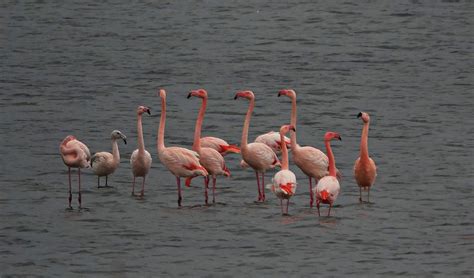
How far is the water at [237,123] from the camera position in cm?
1712

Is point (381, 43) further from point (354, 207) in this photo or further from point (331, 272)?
point (331, 272)

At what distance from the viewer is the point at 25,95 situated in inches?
1166

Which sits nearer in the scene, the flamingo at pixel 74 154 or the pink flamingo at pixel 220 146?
the flamingo at pixel 74 154

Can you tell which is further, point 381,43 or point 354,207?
point 381,43

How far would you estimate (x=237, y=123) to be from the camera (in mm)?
26531

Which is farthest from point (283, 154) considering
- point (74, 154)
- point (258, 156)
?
point (74, 154)

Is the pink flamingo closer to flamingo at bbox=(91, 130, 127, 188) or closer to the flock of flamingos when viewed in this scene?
the flock of flamingos

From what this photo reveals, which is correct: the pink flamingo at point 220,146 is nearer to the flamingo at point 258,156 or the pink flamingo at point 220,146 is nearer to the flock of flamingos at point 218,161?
the flock of flamingos at point 218,161

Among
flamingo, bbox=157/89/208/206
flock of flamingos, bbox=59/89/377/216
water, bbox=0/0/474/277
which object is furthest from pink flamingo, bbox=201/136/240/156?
flamingo, bbox=157/89/208/206

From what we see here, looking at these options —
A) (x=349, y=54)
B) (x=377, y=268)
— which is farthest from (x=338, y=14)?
(x=377, y=268)

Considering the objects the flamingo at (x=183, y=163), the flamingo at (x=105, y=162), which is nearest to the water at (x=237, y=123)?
the flamingo at (x=105, y=162)

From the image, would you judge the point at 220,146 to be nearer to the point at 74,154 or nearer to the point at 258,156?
the point at 258,156

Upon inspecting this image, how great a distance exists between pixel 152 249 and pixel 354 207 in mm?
3386

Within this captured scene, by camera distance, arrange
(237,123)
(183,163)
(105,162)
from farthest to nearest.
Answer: (237,123)
(105,162)
(183,163)
